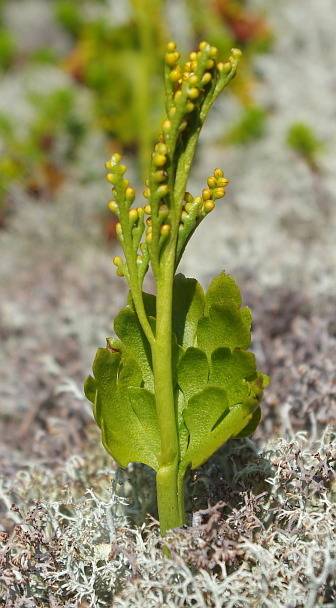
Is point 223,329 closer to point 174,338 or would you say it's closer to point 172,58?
point 174,338

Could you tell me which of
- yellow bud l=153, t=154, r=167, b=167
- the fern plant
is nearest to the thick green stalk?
the fern plant

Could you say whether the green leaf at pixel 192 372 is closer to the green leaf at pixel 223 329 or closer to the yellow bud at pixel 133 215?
the green leaf at pixel 223 329

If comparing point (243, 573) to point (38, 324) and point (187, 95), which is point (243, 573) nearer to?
point (187, 95)

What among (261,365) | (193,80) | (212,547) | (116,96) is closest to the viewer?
(193,80)

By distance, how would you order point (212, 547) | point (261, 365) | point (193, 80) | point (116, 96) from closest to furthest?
point (193, 80), point (212, 547), point (261, 365), point (116, 96)

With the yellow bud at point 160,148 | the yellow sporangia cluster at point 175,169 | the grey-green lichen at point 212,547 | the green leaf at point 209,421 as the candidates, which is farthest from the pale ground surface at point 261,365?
the yellow bud at point 160,148

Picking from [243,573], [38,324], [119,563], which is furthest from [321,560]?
[38,324]

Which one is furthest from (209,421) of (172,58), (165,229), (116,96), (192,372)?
(116,96)
